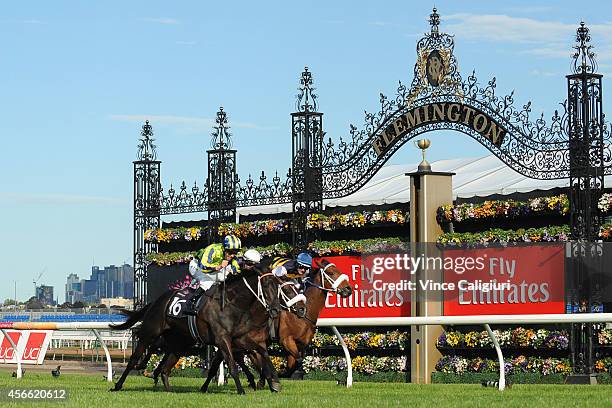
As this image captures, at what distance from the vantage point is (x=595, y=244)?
18.4m

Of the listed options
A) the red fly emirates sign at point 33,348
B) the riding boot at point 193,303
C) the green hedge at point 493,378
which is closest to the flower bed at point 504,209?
the green hedge at point 493,378

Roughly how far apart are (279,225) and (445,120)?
4044 millimetres

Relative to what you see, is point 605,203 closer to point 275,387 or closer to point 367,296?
point 367,296

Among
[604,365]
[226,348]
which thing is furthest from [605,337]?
[226,348]

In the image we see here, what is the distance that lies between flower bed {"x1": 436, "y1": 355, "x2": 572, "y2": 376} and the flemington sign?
3186mm

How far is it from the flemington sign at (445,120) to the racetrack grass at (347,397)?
4.94 metres

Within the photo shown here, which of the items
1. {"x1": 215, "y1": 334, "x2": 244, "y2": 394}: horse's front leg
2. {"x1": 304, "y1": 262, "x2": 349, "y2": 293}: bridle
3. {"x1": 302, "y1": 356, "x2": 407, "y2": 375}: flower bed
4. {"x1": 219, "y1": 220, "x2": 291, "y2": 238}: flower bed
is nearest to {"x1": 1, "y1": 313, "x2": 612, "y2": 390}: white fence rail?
{"x1": 304, "y1": 262, "x2": 349, "y2": 293}: bridle

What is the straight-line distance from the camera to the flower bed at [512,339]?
1880cm

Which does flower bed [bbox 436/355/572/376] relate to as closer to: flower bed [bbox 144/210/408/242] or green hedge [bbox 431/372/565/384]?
green hedge [bbox 431/372/565/384]

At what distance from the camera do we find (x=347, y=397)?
13203 mm

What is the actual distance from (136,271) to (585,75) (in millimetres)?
10539

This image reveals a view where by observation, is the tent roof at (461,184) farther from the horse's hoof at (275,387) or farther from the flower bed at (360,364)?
the horse's hoof at (275,387)

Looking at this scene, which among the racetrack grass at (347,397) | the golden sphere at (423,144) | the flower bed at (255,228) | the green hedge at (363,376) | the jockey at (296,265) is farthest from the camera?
the flower bed at (255,228)

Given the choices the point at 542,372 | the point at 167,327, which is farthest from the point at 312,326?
the point at 542,372
